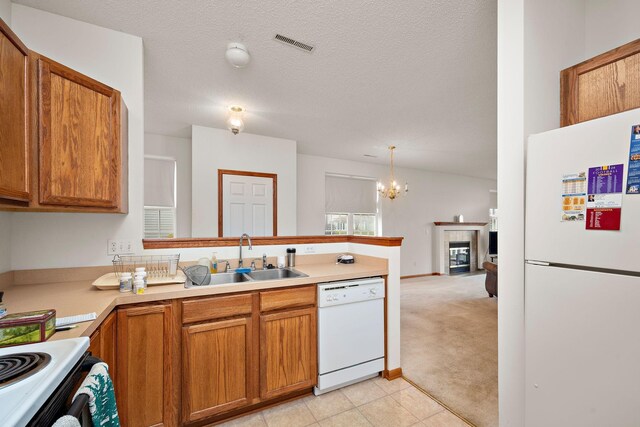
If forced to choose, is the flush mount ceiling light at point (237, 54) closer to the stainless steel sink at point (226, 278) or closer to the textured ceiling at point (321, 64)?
the textured ceiling at point (321, 64)

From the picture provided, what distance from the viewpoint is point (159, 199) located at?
4215mm

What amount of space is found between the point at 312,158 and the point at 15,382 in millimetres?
5146

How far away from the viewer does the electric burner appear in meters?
0.75

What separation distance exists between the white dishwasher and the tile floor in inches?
4.6

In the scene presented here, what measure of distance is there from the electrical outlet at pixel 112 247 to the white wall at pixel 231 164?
1.98 m

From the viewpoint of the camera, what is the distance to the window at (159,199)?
165 inches

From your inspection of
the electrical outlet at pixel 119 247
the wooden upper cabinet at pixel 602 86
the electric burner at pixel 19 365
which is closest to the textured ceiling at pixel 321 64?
the wooden upper cabinet at pixel 602 86

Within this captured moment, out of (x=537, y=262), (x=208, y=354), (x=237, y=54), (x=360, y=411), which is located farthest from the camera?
(x=237, y=54)

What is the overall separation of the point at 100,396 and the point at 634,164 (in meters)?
2.01

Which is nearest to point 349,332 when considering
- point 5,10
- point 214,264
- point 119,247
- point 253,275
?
point 253,275

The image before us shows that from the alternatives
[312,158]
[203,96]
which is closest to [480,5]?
[203,96]

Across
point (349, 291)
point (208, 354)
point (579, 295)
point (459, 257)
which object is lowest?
point (459, 257)

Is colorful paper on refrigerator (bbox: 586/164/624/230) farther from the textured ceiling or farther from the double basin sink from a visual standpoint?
the double basin sink

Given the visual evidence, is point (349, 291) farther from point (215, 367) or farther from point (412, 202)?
point (412, 202)
